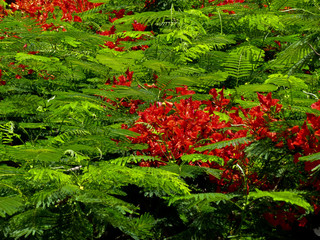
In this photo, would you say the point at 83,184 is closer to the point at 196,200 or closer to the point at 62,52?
the point at 196,200

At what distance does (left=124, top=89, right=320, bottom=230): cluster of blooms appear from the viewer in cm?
189

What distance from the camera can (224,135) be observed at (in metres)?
2.39

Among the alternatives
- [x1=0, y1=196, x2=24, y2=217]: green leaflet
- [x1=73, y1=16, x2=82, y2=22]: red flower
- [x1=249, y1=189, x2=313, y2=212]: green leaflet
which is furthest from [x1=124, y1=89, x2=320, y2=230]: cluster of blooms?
[x1=73, y1=16, x2=82, y2=22]: red flower

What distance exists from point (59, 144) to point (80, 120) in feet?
1.46

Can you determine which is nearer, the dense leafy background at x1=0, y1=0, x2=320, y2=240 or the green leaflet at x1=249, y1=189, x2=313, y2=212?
the green leaflet at x1=249, y1=189, x2=313, y2=212

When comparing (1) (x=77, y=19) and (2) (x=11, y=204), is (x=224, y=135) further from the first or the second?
(1) (x=77, y=19)

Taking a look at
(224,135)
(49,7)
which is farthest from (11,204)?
(49,7)

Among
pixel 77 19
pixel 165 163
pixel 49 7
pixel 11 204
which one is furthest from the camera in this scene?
pixel 49 7

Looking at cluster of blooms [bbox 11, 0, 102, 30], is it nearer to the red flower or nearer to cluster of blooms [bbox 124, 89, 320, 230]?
the red flower

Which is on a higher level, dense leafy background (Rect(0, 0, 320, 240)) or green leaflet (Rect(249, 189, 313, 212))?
green leaflet (Rect(249, 189, 313, 212))

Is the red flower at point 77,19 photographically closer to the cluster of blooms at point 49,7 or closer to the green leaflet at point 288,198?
the cluster of blooms at point 49,7

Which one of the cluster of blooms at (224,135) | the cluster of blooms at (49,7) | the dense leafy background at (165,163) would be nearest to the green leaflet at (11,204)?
the dense leafy background at (165,163)

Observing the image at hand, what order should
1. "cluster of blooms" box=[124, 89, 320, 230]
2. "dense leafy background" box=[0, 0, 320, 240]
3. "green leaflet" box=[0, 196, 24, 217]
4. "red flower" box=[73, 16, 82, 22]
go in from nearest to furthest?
"green leaflet" box=[0, 196, 24, 217], "dense leafy background" box=[0, 0, 320, 240], "cluster of blooms" box=[124, 89, 320, 230], "red flower" box=[73, 16, 82, 22]

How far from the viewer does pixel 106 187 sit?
1.81m
